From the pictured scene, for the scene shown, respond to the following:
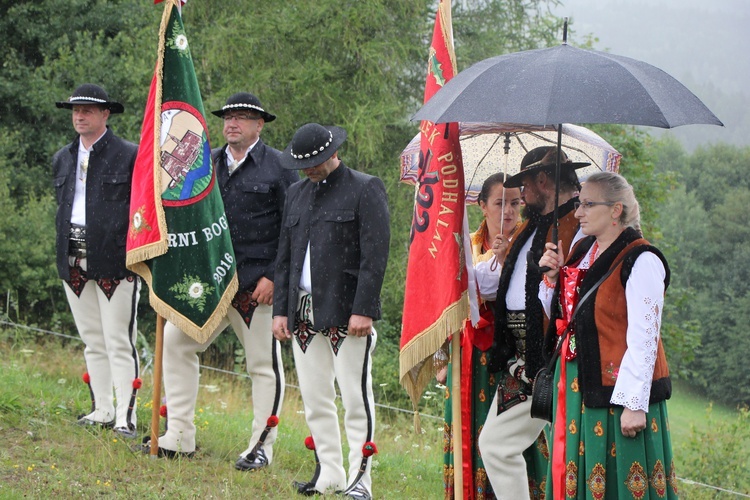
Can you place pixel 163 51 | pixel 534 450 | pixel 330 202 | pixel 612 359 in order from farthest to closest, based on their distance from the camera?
pixel 163 51
pixel 330 202
pixel 534 450
pixel 612 359

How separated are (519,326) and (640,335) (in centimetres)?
94

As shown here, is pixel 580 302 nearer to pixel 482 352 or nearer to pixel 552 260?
pixel 552 260

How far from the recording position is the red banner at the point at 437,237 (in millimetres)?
4852

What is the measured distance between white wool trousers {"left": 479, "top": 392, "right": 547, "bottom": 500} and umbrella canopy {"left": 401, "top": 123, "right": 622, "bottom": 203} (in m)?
1.41

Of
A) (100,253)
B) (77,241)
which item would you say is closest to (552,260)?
(100,253)

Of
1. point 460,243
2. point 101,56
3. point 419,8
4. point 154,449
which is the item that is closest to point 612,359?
point 460,243

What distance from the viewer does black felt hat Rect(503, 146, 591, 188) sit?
4.92 meters

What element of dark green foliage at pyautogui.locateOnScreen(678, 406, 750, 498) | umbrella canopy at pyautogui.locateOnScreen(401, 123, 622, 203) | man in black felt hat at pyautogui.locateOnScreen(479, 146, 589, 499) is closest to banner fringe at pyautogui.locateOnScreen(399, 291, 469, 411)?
man in black felt hat at pyautogui.locateOnScreen(479, 146, 589, 499)

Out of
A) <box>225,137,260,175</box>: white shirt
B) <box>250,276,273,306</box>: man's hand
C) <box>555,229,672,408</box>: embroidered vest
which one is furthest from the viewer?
<box>225,137,260,175</box>: white shirt

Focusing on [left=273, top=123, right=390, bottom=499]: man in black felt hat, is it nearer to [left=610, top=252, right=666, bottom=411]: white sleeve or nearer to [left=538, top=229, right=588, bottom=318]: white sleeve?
[left=538, top=229, right=588, bottom=318]: white sleeve

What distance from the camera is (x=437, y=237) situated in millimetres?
4879

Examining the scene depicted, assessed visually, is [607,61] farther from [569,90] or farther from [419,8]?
[419,8]

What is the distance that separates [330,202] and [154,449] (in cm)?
201

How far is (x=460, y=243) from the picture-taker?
4.87 metres
